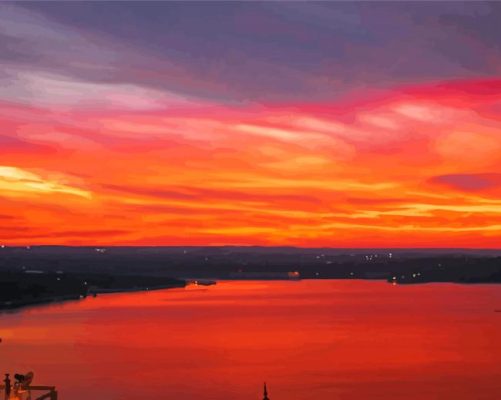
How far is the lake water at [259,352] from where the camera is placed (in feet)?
166

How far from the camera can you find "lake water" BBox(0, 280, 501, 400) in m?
50.7

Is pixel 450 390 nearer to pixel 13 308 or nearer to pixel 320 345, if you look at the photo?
pixel 320 345

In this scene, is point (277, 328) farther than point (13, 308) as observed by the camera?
No

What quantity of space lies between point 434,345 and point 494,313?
1618 inches

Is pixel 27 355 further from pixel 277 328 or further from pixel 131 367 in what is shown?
pixel 277 328

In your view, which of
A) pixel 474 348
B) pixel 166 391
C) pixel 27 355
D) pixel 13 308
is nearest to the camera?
pixel 166 391

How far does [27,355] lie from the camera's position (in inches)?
2616

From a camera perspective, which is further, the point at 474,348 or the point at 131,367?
the point at 474,348

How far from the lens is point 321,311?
113 m

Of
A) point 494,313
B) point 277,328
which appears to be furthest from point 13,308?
point 494,313

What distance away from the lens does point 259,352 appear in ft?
222

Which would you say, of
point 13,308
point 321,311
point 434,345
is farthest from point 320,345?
point 13,308

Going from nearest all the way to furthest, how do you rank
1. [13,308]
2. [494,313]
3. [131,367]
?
[131,367], [494,313], [13,308]

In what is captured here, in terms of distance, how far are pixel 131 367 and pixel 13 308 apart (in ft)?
241
